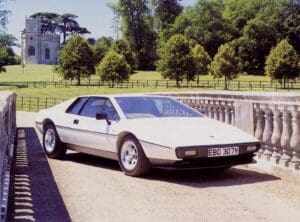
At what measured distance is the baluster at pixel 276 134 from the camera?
862 cm

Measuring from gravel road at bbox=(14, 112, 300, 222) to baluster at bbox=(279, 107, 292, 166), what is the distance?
13.0 inches

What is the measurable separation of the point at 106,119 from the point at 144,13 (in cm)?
10595

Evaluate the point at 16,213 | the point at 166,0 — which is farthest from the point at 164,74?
the point at 16,213

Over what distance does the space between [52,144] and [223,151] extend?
157 inches

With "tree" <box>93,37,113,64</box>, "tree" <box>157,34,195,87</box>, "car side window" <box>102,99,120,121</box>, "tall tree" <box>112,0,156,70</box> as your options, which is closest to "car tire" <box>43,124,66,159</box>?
"car side window" <box>102,99,120,121</box>

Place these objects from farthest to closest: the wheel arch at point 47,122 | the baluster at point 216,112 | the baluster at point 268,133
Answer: the baluster at point 216,112, the wheel arch at point 47,122, the baluster at point 268,133

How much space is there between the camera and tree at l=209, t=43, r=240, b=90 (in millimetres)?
80438

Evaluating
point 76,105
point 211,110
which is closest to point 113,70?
point 211,110

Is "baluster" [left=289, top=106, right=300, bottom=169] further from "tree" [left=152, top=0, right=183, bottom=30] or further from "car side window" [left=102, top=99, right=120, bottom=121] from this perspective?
"tree" [left=152, top=0, right=183, bottom=30]

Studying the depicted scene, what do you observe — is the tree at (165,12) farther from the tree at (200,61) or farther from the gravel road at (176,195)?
the gravel road at (176,195)

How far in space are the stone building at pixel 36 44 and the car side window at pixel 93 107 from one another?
14418 centimetres

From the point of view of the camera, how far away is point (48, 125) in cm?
1080

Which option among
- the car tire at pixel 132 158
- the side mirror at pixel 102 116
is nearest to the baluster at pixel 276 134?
the car tire at pixel 132 158

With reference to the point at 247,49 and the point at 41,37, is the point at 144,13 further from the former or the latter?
the point at 41,37
